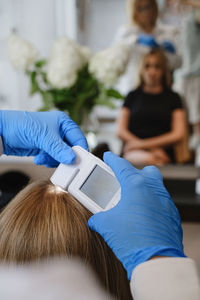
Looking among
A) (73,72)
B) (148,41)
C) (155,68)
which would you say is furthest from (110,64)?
(148,41)

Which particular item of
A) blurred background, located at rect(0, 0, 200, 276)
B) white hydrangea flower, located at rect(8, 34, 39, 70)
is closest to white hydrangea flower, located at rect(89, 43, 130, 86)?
blurred background, located at rect(0, 0, 200, 276)

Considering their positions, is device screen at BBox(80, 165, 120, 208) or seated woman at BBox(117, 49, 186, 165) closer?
device screen at BBox(80, 165, 120, 208)

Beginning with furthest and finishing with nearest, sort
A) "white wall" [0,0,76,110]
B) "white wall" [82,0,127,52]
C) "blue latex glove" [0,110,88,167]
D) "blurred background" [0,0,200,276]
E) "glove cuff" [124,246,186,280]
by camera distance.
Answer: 1. "white wall" [0,0,76,110]
2. "white wall" [82,0,127,52]
3. "blurred background" [0,0,200,276]
4. "blue latex glove" [0,110,88,167]
5. "glove cuff" [124,246,186,280]

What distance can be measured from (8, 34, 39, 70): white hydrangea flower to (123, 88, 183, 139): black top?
0.63 meters

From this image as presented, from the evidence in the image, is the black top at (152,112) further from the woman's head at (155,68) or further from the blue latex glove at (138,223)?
the blue latex glove at (138,223)

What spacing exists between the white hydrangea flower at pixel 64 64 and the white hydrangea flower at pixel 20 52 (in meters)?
0.09

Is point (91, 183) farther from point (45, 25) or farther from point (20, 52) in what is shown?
point (45, 25)

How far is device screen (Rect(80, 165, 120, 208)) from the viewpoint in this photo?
1.68 feet

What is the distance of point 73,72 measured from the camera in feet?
3.62

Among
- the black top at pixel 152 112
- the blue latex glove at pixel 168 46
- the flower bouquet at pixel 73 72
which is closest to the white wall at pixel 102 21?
the blue latex glove at pixel 168 46

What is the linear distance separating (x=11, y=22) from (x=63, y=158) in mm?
1521

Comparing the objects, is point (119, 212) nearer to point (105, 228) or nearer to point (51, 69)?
point (105, 228)

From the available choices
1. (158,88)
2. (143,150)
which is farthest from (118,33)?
(143,150)

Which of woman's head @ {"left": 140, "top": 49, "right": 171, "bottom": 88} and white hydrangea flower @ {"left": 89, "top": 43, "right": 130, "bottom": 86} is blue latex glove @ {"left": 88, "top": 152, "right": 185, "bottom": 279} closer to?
white hydrangea flower @ {"left": 89, "top": 43, "right": 130, "bottom": 86}
